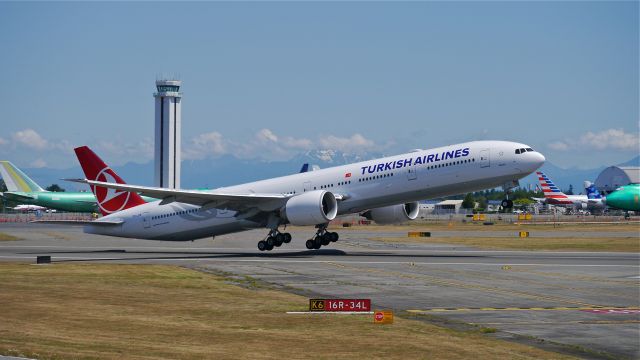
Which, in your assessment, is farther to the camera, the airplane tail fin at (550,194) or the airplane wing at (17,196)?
the airplane tail fin at (550,194)

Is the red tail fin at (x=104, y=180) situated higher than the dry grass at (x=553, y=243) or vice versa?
the red tail fin at (x=104, y=180)

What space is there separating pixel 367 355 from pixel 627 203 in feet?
334

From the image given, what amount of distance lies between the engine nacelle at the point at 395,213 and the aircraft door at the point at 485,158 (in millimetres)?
9646

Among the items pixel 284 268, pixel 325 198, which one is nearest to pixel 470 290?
pixel 284 268

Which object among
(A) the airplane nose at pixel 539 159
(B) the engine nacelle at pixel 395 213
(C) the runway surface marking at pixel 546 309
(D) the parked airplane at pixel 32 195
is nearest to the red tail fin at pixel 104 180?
(B) the engine nacelle at pixel 395 213

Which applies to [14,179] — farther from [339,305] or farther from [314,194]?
[339,305]

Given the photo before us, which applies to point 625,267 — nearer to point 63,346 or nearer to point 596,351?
point 596,351

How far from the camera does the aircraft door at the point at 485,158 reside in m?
45.8

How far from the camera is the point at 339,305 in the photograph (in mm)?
23859

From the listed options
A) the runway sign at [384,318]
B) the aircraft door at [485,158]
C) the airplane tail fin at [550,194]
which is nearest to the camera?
the runway sign at [384,318]

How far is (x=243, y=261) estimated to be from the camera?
4456 centimetres

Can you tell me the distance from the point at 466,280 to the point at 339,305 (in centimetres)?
1157

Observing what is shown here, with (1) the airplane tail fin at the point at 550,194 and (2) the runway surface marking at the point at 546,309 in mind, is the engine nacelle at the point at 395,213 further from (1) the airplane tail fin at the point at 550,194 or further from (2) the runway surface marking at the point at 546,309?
(1) the airplane tail fin at the point at 550,194

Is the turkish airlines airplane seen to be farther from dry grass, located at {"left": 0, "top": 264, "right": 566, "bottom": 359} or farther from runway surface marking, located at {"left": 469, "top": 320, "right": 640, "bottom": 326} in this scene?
runway surface marking, located at {"left": 469, "top": 320, "right": 640, "bottom": 326}
